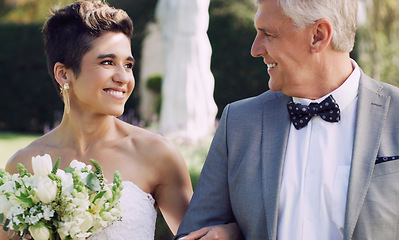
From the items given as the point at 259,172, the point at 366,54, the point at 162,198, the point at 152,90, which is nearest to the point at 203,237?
the point at 259,172

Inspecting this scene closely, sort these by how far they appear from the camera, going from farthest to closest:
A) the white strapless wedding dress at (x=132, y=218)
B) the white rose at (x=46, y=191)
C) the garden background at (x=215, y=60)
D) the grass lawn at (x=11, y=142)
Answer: the garden background at (x=215, y=60) → the grass lawn at (x=11, y=142) → the white strapless wedding dress at (x=132, y=218) → the white rose at (x=46, y=191)

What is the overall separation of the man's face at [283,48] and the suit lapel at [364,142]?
284mm

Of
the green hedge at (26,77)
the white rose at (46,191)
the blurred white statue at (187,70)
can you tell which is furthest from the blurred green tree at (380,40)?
the white rose at (46,191)

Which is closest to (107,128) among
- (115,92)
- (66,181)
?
(115,92)

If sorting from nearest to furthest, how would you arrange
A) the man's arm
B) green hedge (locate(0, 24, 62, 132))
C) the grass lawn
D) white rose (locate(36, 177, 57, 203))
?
white rose (locate(36, 177, 57, 203)) → the man's arm → the grass lawn → green hedge (locate(0, 24, 62, 132))

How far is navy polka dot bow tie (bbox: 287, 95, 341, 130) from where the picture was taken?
8.41ft

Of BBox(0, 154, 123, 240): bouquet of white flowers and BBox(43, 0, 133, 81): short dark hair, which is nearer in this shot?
BBox(0, 154, 123, 240): bouquet of white flowers

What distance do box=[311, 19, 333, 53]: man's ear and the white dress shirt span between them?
0.70 ft

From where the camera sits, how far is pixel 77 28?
3.10 m

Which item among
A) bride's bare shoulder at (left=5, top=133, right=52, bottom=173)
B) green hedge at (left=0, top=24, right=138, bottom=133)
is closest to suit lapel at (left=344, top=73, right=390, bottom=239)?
bride's bare shoulder at (left=5, top=133, right=52, bottom=173)

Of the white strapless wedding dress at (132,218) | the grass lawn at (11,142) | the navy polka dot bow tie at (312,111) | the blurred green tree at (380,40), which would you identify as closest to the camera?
the navy polka dot bow tie at (312,111)

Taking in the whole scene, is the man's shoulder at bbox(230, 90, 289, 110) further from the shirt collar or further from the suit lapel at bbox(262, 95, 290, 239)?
the shirt collar

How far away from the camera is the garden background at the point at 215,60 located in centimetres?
1309

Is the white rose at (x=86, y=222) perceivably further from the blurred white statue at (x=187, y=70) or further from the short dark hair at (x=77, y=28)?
the blurred white statue at (x=187, y=70)
